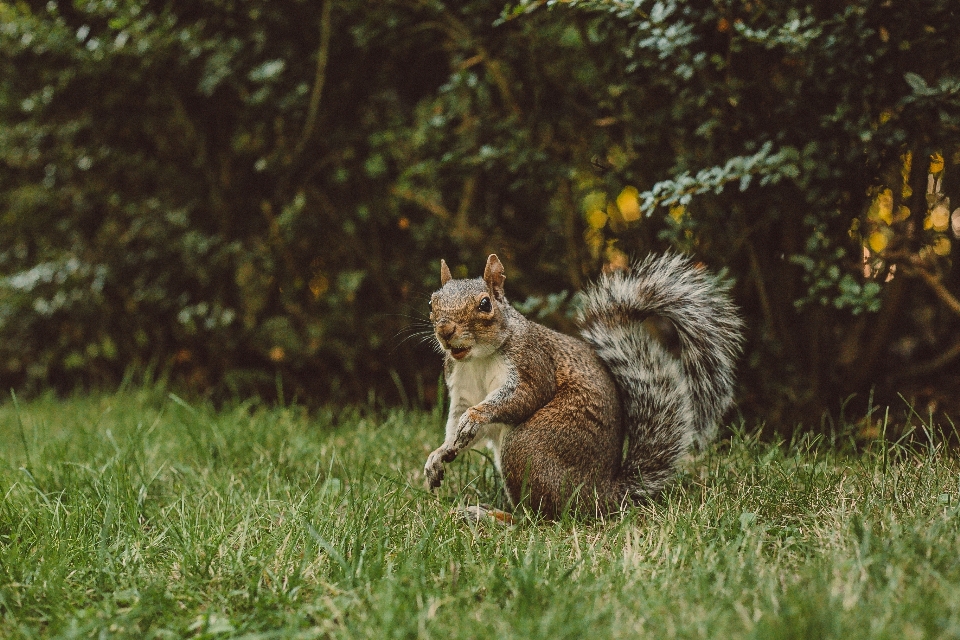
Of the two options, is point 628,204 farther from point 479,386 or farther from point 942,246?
point 479,386

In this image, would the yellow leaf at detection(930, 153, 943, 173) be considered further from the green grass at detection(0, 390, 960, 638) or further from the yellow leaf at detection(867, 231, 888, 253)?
the green grass at detection(0, 390, 960, 638)

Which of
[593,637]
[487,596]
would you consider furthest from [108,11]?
[593,637]

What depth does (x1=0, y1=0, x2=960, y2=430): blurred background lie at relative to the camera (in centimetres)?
223

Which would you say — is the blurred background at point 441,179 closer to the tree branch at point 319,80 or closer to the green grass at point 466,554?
the tree branch at point 319,80

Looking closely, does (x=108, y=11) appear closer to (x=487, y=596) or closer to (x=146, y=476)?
(x=146, y=476)

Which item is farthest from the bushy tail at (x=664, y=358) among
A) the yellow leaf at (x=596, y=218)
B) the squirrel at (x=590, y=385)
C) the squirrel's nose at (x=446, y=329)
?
the yellow leaf at (x=596, y=218)

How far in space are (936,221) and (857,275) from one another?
28cm

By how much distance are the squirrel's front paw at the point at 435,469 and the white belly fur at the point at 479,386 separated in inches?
3.5

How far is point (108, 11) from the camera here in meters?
3.23

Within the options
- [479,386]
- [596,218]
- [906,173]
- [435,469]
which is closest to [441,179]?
[596,218]

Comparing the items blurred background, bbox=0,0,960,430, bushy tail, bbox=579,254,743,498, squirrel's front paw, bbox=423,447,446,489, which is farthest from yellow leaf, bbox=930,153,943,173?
squirrel's front paw, bbox=423,447,446,489

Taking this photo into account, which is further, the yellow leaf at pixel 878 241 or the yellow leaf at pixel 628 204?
the yellow leaf at pixel 628 204

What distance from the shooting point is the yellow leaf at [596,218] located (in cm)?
287

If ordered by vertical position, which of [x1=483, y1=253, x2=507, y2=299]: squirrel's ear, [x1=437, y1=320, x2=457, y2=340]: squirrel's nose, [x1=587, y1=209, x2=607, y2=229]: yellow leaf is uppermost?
[x1=483, y1=253, x2=507, y2=299]: squirrel's ear
